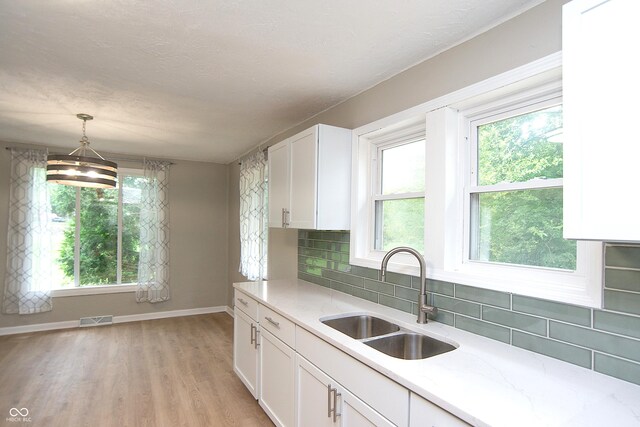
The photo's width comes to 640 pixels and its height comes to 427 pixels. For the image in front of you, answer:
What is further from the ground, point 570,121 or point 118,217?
point 570,121

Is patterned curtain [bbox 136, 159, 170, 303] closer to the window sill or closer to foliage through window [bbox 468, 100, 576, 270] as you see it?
the window sill

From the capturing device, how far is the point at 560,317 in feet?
4.38

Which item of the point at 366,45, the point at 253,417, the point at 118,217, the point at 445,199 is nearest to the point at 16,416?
the point at 253,417

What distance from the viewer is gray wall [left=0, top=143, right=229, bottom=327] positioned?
4.86 meters

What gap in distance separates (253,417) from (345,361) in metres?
1.39

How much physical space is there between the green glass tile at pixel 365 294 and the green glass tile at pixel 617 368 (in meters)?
1.23

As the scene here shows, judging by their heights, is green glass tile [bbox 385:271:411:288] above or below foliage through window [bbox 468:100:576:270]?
below

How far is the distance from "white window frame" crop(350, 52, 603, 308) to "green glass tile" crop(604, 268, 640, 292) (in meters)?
0.03

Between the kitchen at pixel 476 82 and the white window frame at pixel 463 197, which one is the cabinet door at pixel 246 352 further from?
the white window frame at pixel 463 197

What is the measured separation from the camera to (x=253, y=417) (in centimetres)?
246

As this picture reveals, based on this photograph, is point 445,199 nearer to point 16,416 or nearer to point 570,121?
point 570,121

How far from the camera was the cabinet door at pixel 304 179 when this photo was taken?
2.46m

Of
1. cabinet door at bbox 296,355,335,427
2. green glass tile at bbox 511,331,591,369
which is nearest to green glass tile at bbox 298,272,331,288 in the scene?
cabinet door at bbox 296,355,335,427

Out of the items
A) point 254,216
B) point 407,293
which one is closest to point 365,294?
point 407,293
